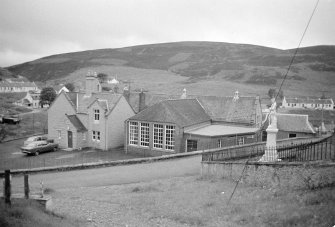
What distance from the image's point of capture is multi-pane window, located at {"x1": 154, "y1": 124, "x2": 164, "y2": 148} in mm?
35550

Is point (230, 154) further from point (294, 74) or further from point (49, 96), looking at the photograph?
point (294, 74)

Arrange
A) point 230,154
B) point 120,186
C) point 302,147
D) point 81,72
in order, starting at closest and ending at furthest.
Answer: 1. point 302,147
2. point 120,186
3. point 230,154
4. point 81,72

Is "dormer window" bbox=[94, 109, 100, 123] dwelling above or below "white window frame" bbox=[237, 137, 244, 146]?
above

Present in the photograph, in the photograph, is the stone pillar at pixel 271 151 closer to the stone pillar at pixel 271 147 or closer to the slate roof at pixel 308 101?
the stone pillar at pixel 271 147

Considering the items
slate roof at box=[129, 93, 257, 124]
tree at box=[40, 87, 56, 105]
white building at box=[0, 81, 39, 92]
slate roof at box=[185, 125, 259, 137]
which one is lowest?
slate roof at box=[185, 125, 259, 137]

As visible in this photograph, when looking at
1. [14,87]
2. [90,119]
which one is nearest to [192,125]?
[90,119]

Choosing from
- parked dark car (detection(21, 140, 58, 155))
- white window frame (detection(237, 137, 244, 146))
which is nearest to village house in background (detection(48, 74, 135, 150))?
parked dark car (detection(21, 140, 58, 155))

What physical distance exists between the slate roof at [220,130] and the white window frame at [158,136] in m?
3.29

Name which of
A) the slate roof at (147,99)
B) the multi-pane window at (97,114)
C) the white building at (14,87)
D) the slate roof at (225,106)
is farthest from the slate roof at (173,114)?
the white building at (14,87)

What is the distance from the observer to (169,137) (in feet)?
115

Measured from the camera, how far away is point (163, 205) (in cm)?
1462

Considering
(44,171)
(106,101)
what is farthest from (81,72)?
(44,171)

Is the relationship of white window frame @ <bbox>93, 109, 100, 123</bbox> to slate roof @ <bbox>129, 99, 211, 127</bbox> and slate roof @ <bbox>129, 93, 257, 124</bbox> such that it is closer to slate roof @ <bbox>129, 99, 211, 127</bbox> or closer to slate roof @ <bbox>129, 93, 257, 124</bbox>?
slate roof @ <bbox>129, 99, 211, 127</bbox>

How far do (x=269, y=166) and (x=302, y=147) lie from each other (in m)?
3.23
